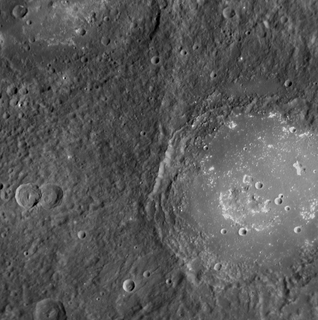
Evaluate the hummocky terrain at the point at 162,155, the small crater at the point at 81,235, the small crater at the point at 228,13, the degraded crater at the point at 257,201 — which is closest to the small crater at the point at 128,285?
the hummocky terrain at the point at 162,155

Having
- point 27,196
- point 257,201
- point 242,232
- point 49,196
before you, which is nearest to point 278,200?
point 257,201

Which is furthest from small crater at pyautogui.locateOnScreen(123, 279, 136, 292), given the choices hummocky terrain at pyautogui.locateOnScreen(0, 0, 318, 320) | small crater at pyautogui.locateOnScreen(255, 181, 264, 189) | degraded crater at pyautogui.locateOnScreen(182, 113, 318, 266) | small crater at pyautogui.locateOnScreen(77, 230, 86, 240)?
small crater at pyautogui.locateOnScreen(255, 181, 264, 189)

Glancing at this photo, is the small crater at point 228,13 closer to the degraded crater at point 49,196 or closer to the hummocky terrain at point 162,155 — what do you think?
the hummocky terrain at point 162,155

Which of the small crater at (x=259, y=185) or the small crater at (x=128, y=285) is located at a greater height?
the small crater at (x=259, y=185)

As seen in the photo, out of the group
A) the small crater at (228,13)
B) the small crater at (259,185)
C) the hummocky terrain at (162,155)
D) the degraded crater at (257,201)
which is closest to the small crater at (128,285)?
the hummocky terrain at (162,155)

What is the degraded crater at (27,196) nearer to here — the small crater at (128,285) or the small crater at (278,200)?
the small crater at (128,285)

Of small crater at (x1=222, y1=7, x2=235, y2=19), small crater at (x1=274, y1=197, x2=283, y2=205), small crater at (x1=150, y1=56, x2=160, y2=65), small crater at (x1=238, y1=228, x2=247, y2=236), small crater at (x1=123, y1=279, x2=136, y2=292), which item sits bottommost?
small crater at (x1=123, y1=279, x2=136, y2=292)

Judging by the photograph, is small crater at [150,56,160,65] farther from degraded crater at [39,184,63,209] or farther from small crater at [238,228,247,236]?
small crater at [238,228,247,236]

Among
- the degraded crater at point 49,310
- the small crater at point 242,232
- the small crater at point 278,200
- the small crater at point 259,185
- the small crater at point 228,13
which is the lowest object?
the degraded crater at point 49,310
